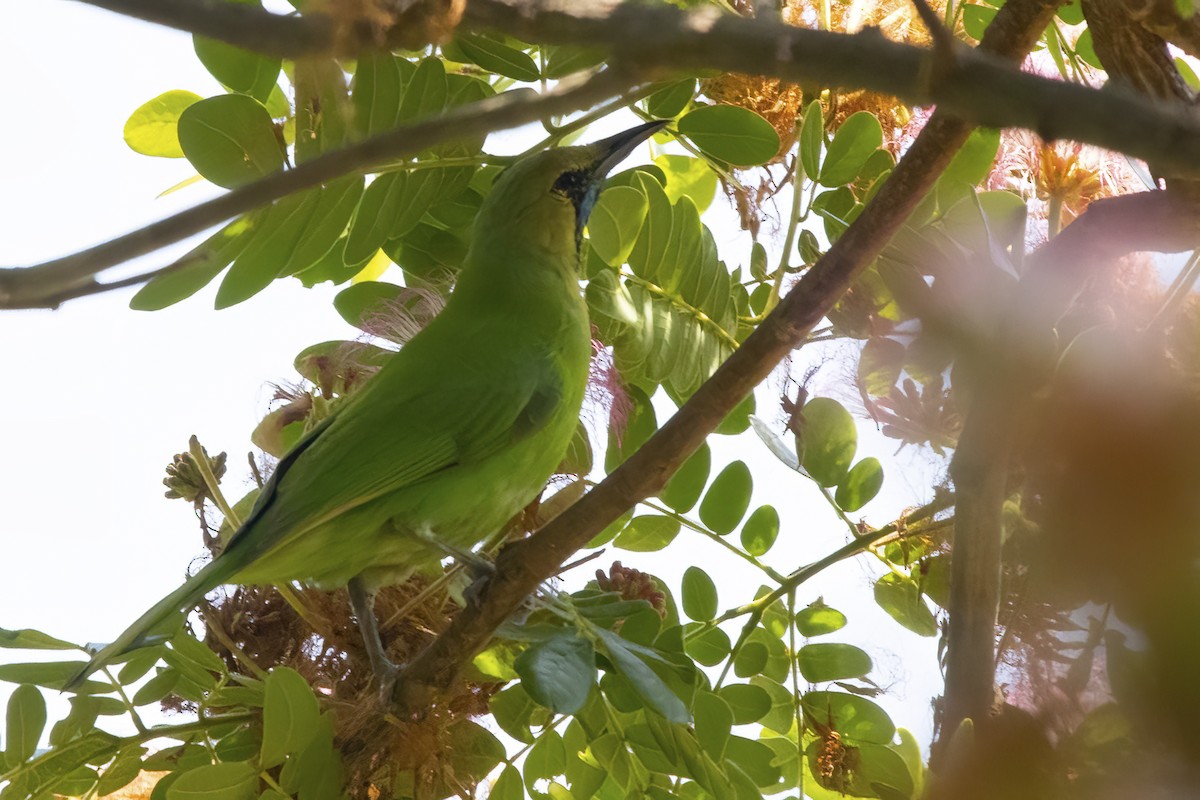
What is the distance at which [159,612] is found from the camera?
1.72m

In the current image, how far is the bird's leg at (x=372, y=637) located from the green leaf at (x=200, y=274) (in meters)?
0.58

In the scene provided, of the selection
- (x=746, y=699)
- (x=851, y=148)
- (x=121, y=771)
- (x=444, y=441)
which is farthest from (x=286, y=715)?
(x=851, y=148)

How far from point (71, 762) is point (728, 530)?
118 cm

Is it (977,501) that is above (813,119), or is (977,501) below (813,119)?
below

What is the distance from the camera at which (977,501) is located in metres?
0.98

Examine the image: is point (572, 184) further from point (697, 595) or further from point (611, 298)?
point (697, 595)

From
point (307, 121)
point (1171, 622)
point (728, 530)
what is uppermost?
point (307, 121)

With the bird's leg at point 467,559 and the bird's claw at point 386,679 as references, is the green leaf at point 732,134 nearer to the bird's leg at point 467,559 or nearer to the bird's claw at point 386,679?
the bird's leg at point 467,559

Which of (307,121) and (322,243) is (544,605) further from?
(307,121)

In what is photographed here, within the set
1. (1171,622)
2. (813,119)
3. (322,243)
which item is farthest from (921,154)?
(322,243)

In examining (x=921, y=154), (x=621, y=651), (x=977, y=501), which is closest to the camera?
(x=977, y=501)

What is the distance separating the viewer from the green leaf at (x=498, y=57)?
5.81ft

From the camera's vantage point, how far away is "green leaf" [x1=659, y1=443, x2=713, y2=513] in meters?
2.03

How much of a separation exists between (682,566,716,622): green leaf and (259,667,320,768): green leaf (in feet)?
2.20
